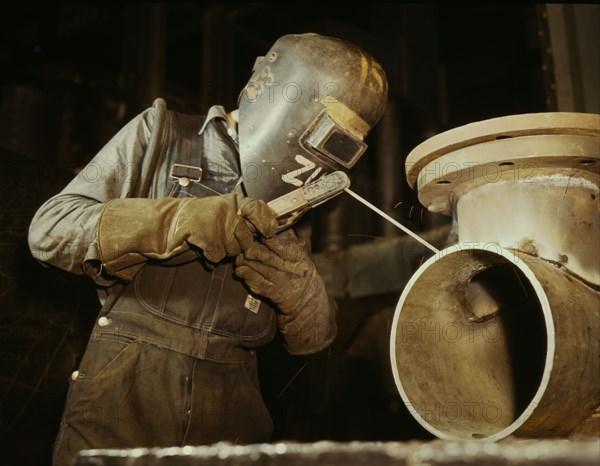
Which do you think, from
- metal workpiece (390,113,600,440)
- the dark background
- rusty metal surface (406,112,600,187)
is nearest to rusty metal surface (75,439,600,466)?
metal workpiece (390,113,600,440)

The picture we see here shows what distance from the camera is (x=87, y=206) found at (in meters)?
1.84

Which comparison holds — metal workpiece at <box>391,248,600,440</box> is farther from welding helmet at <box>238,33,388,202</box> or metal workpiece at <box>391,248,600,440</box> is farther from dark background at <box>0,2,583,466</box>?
dark background at <box>0,2,583,466</box>

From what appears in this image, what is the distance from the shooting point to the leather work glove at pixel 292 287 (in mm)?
1945

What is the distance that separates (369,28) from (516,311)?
4.34m

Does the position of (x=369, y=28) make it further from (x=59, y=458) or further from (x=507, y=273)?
(x=59, y=458)

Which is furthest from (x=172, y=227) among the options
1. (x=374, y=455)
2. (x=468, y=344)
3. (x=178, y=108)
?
(x=178, y=108)

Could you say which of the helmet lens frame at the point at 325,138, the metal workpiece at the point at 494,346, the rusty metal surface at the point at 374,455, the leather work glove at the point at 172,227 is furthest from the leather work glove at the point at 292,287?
the rusty metal surface at the point at 374,455

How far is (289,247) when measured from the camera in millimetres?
2025

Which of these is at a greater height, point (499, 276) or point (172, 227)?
point (172, 227)

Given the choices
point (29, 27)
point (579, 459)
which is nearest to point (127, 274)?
point (579, 459)

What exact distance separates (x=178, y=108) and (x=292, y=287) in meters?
3.83

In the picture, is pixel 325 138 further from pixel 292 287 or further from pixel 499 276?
pixel 499 276

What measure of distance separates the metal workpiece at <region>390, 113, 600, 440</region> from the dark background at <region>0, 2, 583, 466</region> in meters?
0.91

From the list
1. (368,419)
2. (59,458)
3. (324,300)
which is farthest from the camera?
(368,419)
